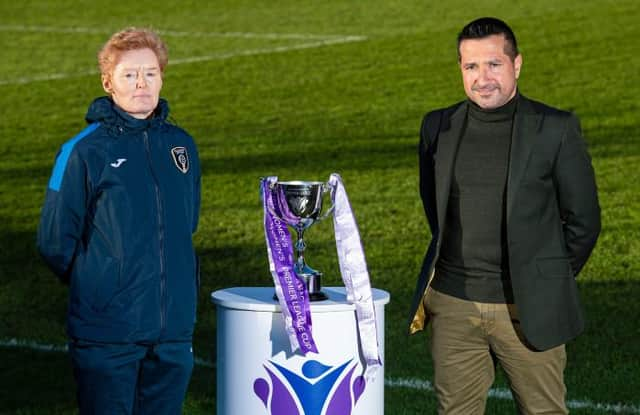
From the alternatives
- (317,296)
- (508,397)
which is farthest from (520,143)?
(508,397)

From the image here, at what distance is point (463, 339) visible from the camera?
5047 millimetres

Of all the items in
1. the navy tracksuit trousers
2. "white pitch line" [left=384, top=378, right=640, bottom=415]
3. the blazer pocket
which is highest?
the blazer pocket

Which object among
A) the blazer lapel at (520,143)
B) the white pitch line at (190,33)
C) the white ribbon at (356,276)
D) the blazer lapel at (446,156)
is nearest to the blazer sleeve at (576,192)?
the blazer lapel at (520,143)

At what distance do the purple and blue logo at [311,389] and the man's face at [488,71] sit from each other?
3.35 feet

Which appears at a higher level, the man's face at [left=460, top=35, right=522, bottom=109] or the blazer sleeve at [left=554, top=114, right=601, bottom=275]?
the man's face at [left=460, top=35, right=522, bottom=109]

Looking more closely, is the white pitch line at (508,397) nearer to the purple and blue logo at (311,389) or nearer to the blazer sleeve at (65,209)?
the purple and blue logo at (311,389)

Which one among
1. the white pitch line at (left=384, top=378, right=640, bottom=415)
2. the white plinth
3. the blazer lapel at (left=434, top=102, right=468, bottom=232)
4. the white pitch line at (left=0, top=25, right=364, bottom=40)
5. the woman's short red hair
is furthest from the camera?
the white pitch line at (left=0, top=25, right=364, bottom=40)

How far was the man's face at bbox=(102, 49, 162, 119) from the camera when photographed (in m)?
4.64

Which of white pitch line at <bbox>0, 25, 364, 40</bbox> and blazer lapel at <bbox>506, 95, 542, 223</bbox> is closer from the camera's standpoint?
blazer lapel at <bbox>506, 95, 542, 223</bbox>

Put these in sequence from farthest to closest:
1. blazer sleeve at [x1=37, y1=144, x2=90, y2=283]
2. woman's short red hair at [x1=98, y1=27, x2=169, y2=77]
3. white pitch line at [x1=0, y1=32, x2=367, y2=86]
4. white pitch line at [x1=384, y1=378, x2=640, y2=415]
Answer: white pitch line at [x1=0, y1=32, x2=367, y2=86]
white pitch line at [x1=384, y1=378, x2=640, y2=415]
woman's short red hair at [x1=98, y1=27, x2=169, y2=77]
blazer sleeve at [x1=37, y1=144, x2=90, y2=283]

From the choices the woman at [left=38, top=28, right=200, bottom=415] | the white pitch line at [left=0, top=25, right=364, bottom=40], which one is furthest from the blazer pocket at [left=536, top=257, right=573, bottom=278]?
the white pitch line at [left=0, top=25, right=364, bottom=40]

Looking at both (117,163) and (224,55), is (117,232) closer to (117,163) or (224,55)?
(117,163)

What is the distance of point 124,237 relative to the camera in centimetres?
457

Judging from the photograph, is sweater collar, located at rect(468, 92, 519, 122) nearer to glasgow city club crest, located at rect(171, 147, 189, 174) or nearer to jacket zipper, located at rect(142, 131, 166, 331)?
glasgow city club crest, located at rect(171, 147, 189, 174)
